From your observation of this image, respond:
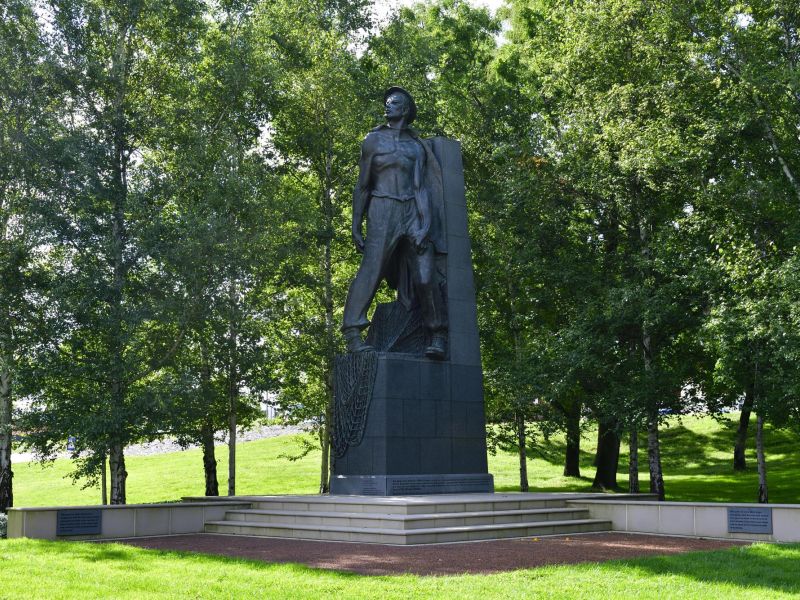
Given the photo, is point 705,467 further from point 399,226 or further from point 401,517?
point 401,517

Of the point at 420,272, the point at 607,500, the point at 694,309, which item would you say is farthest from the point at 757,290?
the point at 420,272

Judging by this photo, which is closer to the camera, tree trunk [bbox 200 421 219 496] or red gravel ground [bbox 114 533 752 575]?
red gravel ground [bbox 114 533 752 575]

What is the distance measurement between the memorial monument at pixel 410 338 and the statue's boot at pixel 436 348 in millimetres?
19

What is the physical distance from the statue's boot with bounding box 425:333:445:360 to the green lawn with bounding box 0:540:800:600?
671cm

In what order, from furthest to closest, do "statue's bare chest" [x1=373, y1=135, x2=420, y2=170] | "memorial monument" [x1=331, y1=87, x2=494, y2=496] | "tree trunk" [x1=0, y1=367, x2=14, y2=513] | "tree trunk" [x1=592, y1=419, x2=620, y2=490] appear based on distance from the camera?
1. "tree trunk" [x1=592, y1=419, x2=620, y2=490]
2. "tree trunk" [x1=0, y1=367, x2=14, y2=513]
3. "statue's bare chest" [x1=373, y1=135, x2=420, y2=170]
4. "memorial monument" [x1=331, y1=87, x2=494, y2=496]

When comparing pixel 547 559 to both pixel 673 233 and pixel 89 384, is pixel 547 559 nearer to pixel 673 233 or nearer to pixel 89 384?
Answer: pixel 673 233

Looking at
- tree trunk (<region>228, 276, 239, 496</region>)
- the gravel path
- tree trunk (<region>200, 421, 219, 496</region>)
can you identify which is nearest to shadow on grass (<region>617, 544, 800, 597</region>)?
tree trunk (<region>228, 276, 239, 496</region>)

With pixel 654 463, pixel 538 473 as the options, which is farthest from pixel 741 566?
pixel 538 473

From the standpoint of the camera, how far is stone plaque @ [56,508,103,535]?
1391 cm

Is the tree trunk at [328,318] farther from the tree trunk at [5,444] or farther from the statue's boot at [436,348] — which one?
the tree trunk at [5,444]

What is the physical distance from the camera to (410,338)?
1691 centimetres

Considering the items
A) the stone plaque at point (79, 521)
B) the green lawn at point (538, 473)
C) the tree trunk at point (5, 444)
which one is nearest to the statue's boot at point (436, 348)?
the stone plaque at point (79, 521)

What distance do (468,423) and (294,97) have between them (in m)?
13.6

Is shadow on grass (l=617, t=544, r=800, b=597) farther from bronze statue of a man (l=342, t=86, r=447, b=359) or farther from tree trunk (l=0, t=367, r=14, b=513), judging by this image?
tree trunk (l=0, t=367, r=14, b=513)
